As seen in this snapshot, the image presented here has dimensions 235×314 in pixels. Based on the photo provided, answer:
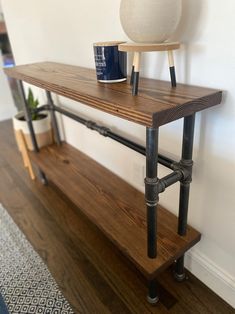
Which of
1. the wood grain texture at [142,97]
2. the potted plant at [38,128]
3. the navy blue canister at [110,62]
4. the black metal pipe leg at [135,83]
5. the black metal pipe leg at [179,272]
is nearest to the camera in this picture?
the wood grain texture at [142,97]

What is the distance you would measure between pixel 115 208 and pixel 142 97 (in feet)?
1.92

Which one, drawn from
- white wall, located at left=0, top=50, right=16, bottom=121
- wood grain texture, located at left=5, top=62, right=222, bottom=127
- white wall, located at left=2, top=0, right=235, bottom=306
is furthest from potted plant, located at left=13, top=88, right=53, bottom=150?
white wall, located at left=0, top=50, right=16, bottom=121

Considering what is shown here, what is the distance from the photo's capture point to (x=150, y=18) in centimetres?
65

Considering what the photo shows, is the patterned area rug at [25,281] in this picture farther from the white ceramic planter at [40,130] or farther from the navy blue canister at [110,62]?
the navy blue canister at [110,62]

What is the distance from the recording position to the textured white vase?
64cm

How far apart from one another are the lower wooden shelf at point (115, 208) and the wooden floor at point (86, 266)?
0.23m

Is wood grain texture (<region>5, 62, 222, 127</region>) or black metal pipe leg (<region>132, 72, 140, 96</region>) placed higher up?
black metal pipe leg (<region>132, 72, 140, 96</region>)

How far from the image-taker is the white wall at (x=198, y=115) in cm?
72

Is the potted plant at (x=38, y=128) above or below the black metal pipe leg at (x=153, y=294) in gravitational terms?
above

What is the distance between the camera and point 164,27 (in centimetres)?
67

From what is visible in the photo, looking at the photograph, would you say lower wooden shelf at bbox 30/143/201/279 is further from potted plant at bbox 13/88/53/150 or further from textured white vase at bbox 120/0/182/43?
textured white vase at bbox 120/0/182/43

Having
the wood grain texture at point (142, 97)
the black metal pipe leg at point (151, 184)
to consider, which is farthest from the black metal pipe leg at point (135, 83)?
the black metal pipe leg at point (151, 184)

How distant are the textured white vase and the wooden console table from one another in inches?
6.0

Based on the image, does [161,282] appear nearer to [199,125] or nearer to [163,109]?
[199,125]
